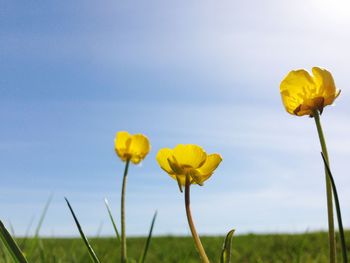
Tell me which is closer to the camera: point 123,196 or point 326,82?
point 326,82

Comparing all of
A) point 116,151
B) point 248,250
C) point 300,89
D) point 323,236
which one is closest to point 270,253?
point 248,250

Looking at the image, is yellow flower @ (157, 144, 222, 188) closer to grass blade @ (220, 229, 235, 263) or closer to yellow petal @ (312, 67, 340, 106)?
grass blade @ (220, 229, 235, 263)

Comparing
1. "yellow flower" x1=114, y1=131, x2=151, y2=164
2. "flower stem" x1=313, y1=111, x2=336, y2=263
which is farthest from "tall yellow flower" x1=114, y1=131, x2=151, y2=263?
"flower stem" x1=313, y1=111, x2=336, y2=263

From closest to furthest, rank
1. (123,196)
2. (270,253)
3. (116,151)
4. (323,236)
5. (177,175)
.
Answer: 1. (177,175)
2. (123,196)
3. (116,151)
4. (270,253)
5. (323,236)

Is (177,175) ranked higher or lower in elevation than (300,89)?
lower

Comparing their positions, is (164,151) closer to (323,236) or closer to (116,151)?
(116,151)

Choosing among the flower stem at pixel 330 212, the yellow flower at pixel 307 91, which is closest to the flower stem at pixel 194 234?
the flower stem at pixel 330 212

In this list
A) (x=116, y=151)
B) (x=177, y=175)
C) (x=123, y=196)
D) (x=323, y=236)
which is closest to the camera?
(x=177, y=175)
